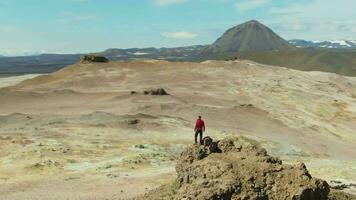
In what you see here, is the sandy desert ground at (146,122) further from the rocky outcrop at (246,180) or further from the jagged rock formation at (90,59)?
the rocky outcrop at (246,180)

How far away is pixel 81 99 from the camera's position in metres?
72.8

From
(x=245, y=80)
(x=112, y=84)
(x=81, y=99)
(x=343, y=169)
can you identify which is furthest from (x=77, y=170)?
(x=245, y=80)

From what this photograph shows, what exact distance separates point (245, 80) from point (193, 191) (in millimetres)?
73845

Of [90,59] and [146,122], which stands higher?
[90,59]

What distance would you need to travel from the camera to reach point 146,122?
5097 centimetres

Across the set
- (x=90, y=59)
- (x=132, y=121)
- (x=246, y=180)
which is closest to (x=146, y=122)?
(x=132, y=121)

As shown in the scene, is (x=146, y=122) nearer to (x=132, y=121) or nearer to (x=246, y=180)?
(x=132, y=121)

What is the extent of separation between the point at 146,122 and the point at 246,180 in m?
33.6

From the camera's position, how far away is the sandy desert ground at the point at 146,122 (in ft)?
104

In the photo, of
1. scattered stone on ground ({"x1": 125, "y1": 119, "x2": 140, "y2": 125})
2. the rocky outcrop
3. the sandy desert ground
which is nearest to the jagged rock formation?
the sandy desert ground

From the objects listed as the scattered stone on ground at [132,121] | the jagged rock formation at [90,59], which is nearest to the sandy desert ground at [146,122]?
the scattered stone on ground at [132,121]

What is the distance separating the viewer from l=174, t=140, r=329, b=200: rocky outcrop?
17438 mm

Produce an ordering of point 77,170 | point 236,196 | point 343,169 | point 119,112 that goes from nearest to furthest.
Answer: point 236,196 < point 77,170 < point 343,169 < point 119,112

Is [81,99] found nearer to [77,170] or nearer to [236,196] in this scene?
[77,170]
